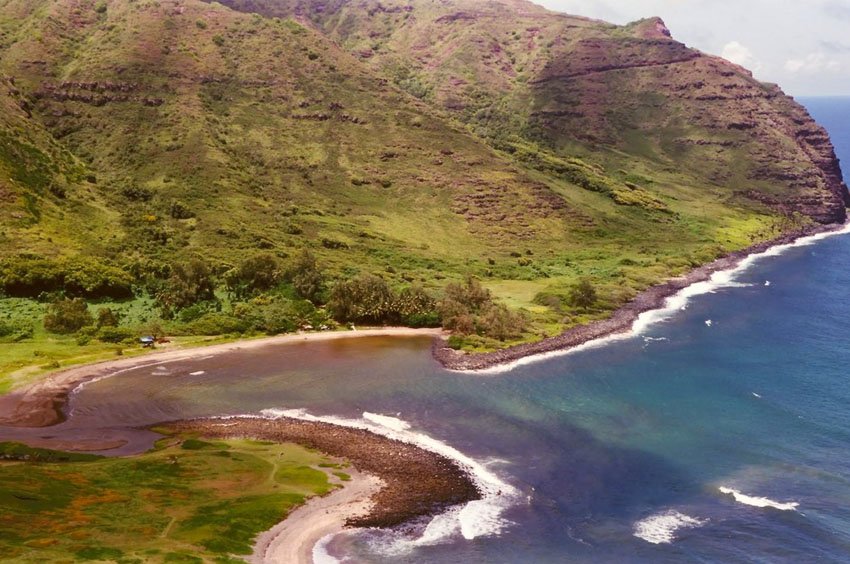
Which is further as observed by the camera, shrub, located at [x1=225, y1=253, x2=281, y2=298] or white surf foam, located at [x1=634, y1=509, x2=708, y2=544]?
shrub, located at [x1=225, y1=253, x2=281, y2=298]

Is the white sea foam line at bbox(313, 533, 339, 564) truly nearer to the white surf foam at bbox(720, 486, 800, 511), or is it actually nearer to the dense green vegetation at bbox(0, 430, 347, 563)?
the dense green vegetation at bbox(0, 430, 347, 563)

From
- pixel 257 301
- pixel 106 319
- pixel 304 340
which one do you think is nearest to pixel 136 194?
pixel 257 301

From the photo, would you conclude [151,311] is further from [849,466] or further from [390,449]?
[849,466]

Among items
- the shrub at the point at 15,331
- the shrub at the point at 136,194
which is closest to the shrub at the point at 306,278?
the shrub at the point at 15,331

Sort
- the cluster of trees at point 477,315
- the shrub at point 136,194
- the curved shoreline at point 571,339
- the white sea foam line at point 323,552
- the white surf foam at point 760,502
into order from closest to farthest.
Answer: the white sea foam line at point 323,552 → the white surf foam at point 760,502 → the curved shoreline at point 571,339 → the cluster of trees at point 477,315 → the shrub at point 136,194

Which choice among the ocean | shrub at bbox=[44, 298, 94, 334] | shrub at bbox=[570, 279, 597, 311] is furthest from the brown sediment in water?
shrub at bbox=[570, 279, 597, 311]

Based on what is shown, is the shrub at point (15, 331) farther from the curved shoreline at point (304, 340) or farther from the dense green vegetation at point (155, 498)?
the dense green vegetation at point (155, 498)

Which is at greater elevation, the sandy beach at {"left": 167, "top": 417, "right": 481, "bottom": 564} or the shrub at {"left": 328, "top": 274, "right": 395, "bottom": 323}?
the shrub at {"left": 328, "top": 274, "right": 395, "bottom": 323}
